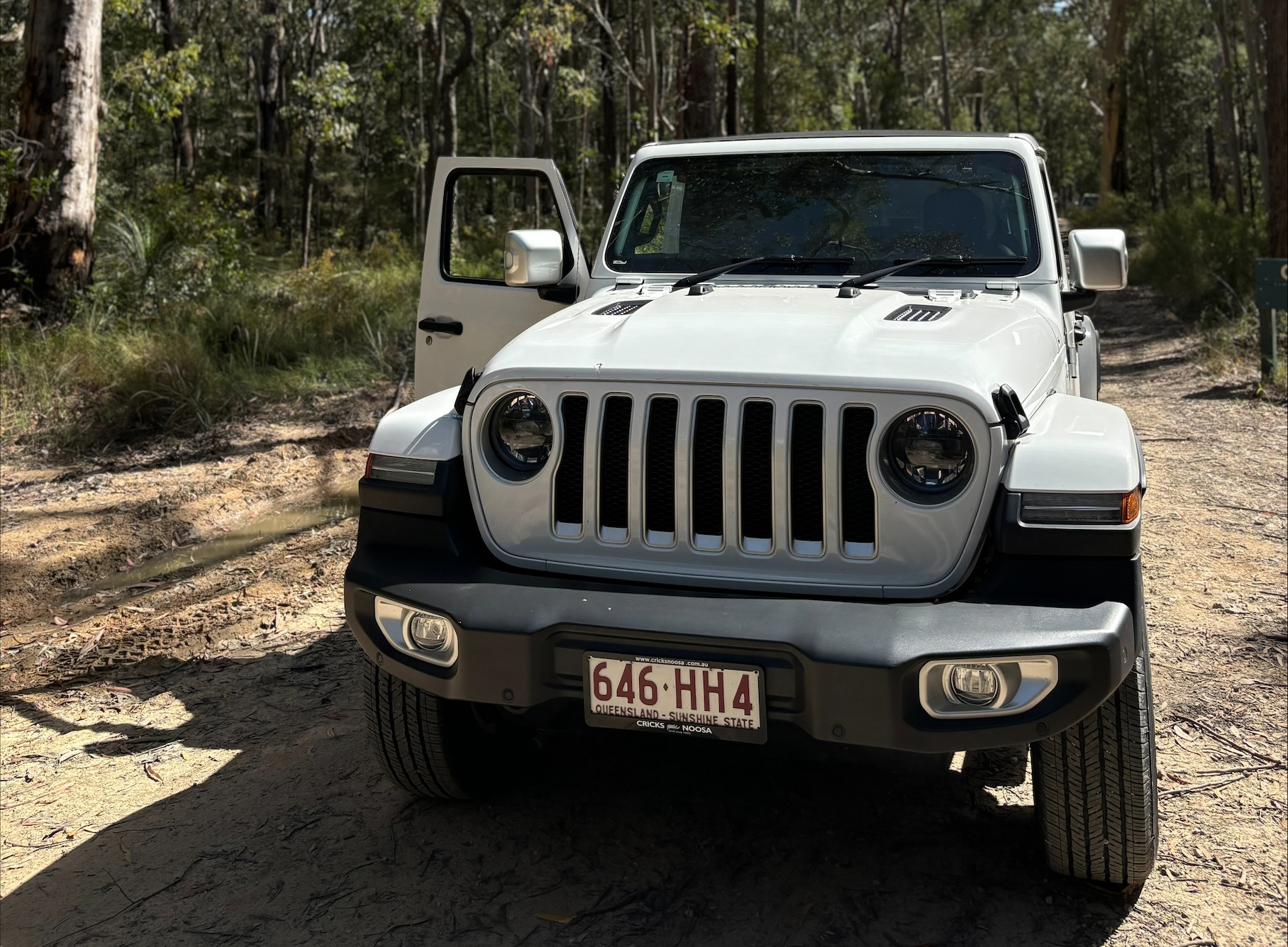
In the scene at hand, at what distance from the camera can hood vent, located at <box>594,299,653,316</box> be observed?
3.46 meters

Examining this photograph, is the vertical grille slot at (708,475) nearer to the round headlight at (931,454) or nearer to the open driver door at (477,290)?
the round headlight at (931,454)

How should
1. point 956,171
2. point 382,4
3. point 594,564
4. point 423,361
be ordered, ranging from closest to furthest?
→ point 594,564 → point 956,171 → point 423,361 → point 382,4

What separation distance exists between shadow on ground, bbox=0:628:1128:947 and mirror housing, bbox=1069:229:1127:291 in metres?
1.64

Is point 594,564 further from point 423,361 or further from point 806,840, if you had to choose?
point 423,361

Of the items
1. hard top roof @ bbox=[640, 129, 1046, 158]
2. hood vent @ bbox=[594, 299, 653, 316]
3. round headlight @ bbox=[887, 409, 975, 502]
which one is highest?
hard top roof @ bbox=[640, 129, 1046, 158]

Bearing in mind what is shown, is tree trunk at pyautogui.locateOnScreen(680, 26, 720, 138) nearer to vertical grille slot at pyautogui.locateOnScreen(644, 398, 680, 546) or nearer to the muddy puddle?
the muddy puddle

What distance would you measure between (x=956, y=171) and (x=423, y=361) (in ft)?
7.29

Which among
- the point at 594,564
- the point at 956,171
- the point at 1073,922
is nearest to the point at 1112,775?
the point at 1073,922

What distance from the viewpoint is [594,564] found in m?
2.92

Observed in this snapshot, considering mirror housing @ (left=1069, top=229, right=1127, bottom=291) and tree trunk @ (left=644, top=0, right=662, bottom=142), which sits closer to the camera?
mirror housing @ (left=1069, top=229, right=1127, bottom=291)

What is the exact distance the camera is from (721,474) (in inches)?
110

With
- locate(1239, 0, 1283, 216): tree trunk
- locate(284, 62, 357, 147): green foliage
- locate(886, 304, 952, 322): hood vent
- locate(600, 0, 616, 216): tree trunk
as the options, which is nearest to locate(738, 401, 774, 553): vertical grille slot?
locate(886, 304, 952, 322): hood vent

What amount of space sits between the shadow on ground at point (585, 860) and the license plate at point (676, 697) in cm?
18

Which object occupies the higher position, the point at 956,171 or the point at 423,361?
the point at 956,171
